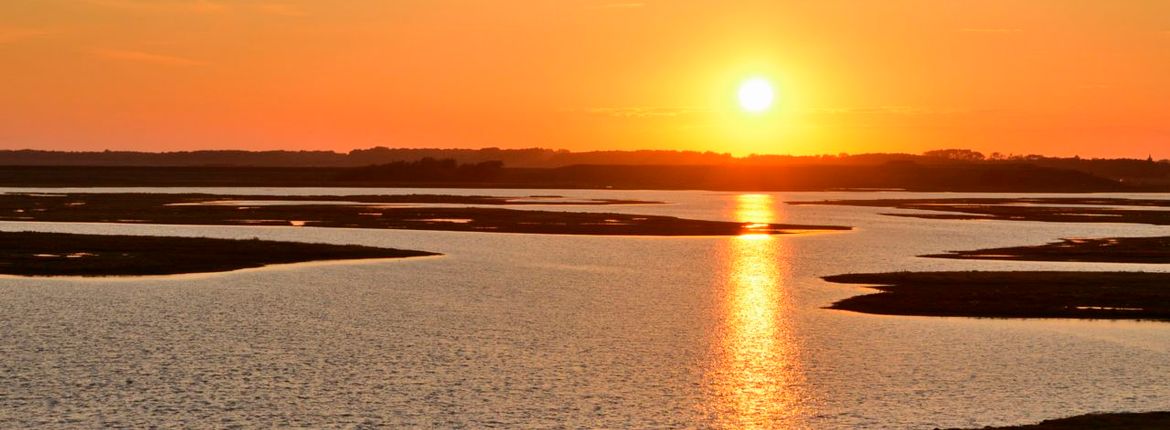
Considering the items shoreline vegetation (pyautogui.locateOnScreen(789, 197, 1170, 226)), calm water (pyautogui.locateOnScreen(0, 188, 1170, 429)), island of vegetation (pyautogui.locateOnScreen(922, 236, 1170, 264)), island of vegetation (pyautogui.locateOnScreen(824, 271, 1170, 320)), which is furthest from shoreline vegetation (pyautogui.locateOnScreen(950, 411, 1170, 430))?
shoreline vegetation (pyautogui.locateOnScreen(789, 197, 1170, 226))

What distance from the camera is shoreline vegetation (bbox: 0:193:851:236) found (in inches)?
3179

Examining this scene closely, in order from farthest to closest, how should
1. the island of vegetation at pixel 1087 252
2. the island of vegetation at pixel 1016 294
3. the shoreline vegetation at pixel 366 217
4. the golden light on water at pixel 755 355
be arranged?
the shoreline vegetation at pixel 366 217, the island of vegetation at pixel 1087 252, the island of vegetation at pixel 1016 294, the golden light on water at pixel 755 355

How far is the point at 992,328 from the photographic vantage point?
35.3m

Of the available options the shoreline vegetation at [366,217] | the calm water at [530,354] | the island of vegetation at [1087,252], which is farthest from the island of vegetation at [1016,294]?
the shoreline vegetation at [366,217]

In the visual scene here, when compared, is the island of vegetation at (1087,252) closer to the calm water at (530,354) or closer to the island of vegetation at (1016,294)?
the island of vegetation at (1016,294)

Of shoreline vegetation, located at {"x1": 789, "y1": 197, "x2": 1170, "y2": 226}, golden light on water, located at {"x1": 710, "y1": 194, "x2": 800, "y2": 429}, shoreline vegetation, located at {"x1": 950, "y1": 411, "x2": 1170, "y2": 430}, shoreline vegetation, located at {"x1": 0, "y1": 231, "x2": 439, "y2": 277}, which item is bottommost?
shoreline vegetation, located at {"x1": 789, "y1": 197, "x2": 1170, "y2": 226}

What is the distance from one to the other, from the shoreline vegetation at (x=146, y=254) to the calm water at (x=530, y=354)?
3.16 meters

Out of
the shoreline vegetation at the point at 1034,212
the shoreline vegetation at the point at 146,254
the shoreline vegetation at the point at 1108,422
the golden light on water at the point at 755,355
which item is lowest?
the shoreline vegetation at the point at 1034,212

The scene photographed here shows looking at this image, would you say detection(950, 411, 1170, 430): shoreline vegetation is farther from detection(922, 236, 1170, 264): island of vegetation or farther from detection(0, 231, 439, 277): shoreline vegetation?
detection(922, 236, 1170, 264): island of vegetation

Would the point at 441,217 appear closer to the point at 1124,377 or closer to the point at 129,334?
the point at 129,334

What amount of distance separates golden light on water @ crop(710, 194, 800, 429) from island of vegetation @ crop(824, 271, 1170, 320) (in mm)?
2964

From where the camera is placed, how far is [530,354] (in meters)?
29.9

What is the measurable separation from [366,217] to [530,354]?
62.5 meters

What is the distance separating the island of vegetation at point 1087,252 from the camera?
190 ft
